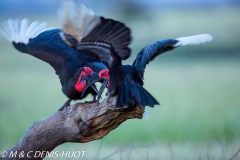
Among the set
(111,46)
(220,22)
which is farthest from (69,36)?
(220,22)

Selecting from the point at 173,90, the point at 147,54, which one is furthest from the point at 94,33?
the point at 173,90

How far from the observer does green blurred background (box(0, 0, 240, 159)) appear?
268cm

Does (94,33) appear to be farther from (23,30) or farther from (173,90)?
(173,90)

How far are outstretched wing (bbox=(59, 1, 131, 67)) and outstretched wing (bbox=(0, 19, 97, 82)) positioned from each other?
47cm

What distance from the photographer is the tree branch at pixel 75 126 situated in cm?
191

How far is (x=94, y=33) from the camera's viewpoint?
1860mm

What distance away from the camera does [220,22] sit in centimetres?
275

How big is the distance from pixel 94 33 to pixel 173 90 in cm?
101

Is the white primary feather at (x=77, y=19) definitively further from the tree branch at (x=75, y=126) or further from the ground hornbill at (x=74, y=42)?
the tree branch at (x=75, y=126)

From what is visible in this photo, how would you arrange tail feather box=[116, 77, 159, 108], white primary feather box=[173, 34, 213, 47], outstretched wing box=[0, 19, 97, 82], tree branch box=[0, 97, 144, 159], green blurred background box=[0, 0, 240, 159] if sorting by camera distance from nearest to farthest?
tail feather box=[116, 77, 159, 108] → tree branch box=[0, 97, 144, 159] → white primary feather box=[173, 34, 213, 47] → outstretched wing box=[0, 19, 97, 82] → green blurred background box=[0, 0, 240, 159]

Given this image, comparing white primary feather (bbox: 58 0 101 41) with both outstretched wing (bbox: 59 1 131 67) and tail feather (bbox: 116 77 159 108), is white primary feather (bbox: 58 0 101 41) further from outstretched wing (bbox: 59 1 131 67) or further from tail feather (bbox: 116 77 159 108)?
tail feather (bbox: 116 77 159 108)

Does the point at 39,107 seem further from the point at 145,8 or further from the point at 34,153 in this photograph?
the point at 145,8

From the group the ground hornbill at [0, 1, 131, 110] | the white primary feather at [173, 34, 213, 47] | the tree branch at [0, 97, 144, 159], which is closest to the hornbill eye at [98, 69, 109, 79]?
the ground hornbill at [0, 1, 131, 110]

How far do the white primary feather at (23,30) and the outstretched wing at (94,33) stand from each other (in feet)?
2.13
